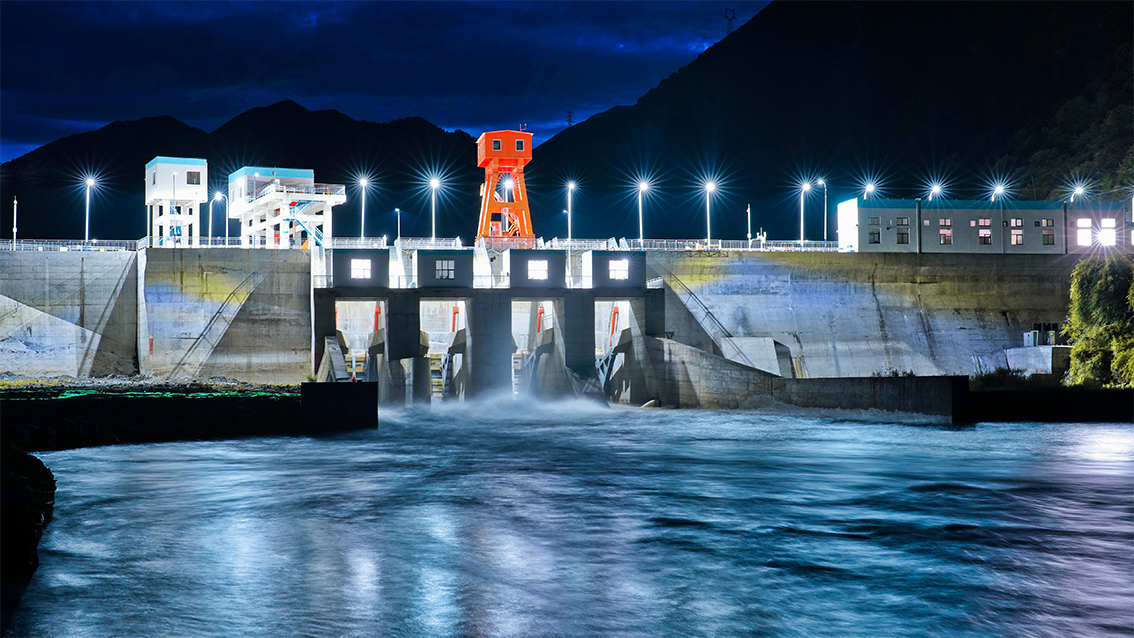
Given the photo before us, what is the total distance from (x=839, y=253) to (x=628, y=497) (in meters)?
25.5

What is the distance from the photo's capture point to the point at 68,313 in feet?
109

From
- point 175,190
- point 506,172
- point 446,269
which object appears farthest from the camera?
point 506,172

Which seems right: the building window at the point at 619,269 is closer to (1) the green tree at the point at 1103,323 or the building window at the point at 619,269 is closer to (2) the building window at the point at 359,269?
(2) the building window at the point at 359,269

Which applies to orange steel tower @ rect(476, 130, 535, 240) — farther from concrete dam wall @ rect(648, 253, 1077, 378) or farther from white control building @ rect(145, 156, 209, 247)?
white control building @ rect(145, 156, 209, 247)

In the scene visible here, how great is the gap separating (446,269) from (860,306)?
17111mm

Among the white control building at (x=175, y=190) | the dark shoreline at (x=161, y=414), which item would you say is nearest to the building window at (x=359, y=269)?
the dark shoreline at (x=161, y=414)

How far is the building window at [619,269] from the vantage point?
118ft

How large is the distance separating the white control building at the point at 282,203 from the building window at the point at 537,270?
9082mm

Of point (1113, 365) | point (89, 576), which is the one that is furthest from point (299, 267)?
point (1113, 365)

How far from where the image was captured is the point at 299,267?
3469 centimetres

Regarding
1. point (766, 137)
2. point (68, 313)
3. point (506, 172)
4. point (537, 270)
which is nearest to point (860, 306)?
point (537, 270)

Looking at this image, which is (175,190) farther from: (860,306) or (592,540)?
(592,540)

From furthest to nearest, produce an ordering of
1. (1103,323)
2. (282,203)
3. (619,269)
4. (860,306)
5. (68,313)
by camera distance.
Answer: (282,203) → (860,306) → (619,269) → (68,313) → (1103,323)

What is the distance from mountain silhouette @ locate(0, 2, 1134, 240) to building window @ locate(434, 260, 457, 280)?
49092mm
